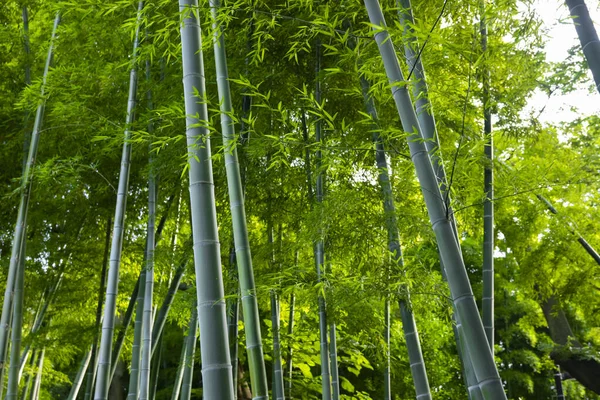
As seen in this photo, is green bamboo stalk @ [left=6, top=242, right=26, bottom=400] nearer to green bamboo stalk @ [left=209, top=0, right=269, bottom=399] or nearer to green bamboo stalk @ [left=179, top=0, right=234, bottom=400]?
green bamboo stalk @ [left=209, top=0, right=269, bottom=399]

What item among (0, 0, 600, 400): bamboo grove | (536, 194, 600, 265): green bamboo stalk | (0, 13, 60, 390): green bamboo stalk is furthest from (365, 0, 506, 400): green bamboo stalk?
(536, 194, 600, 265): green bamboo stalk

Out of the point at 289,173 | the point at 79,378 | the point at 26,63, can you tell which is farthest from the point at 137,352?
the point at 26,63

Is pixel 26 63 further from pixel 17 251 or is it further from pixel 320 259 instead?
pixel 320 259

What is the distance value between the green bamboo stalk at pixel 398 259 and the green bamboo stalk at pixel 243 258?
32.9 inches

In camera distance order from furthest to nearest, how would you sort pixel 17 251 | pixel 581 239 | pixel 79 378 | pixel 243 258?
pixel 79 378, pixel 581 239, pixel 17 251, pixel 243 258

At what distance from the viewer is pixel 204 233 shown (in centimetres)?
233

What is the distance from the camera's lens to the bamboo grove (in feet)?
8.60

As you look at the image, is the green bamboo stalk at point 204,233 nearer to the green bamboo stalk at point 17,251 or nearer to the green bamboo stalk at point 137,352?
the green bamboo stalk at point 17,251

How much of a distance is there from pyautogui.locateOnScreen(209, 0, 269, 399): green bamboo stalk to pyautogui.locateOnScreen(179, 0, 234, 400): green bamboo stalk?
228 millimetres

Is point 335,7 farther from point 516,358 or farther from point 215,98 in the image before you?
point 516,358

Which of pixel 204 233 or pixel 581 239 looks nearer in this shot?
pixel 204 233

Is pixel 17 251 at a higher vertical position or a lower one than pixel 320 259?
higher

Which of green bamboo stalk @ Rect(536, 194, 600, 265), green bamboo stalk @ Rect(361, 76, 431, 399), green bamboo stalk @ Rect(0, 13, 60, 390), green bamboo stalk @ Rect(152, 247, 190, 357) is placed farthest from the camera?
green bamboo stalk @ Rect(536, 194, 600, 265)

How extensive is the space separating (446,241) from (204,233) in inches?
36.4
